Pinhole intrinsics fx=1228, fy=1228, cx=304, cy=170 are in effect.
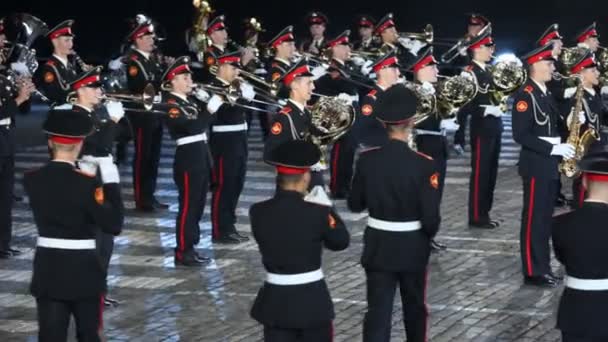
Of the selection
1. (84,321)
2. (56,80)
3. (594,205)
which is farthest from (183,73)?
(594,205)

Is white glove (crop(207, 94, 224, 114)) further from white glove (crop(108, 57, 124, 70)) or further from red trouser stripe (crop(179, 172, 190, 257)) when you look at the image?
white glove (crop(108, 57, 124, 70))

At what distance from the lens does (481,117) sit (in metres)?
12.8

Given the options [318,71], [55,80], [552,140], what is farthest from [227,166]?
[552,140]

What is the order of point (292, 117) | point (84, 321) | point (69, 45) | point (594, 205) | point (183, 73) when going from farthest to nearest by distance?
1. point (69, 45)
2. point (183, 73)
3. point (292, 117)
4. point (84, 321)
5. point (594, 205)

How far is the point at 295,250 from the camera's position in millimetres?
6914

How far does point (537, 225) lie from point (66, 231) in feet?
15.5

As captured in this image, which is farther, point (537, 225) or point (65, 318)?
point (537, 225)

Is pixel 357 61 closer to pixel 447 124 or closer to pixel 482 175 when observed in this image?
pixel 482 175

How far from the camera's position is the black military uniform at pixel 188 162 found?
11.3 meters

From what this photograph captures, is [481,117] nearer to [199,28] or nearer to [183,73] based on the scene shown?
[183,73]

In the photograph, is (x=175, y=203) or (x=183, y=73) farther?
(x=175, y=203)

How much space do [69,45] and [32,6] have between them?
11.6 meters

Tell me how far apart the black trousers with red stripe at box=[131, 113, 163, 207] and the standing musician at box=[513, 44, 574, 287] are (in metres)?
5.14

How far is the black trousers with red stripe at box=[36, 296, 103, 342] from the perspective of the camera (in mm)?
7301
